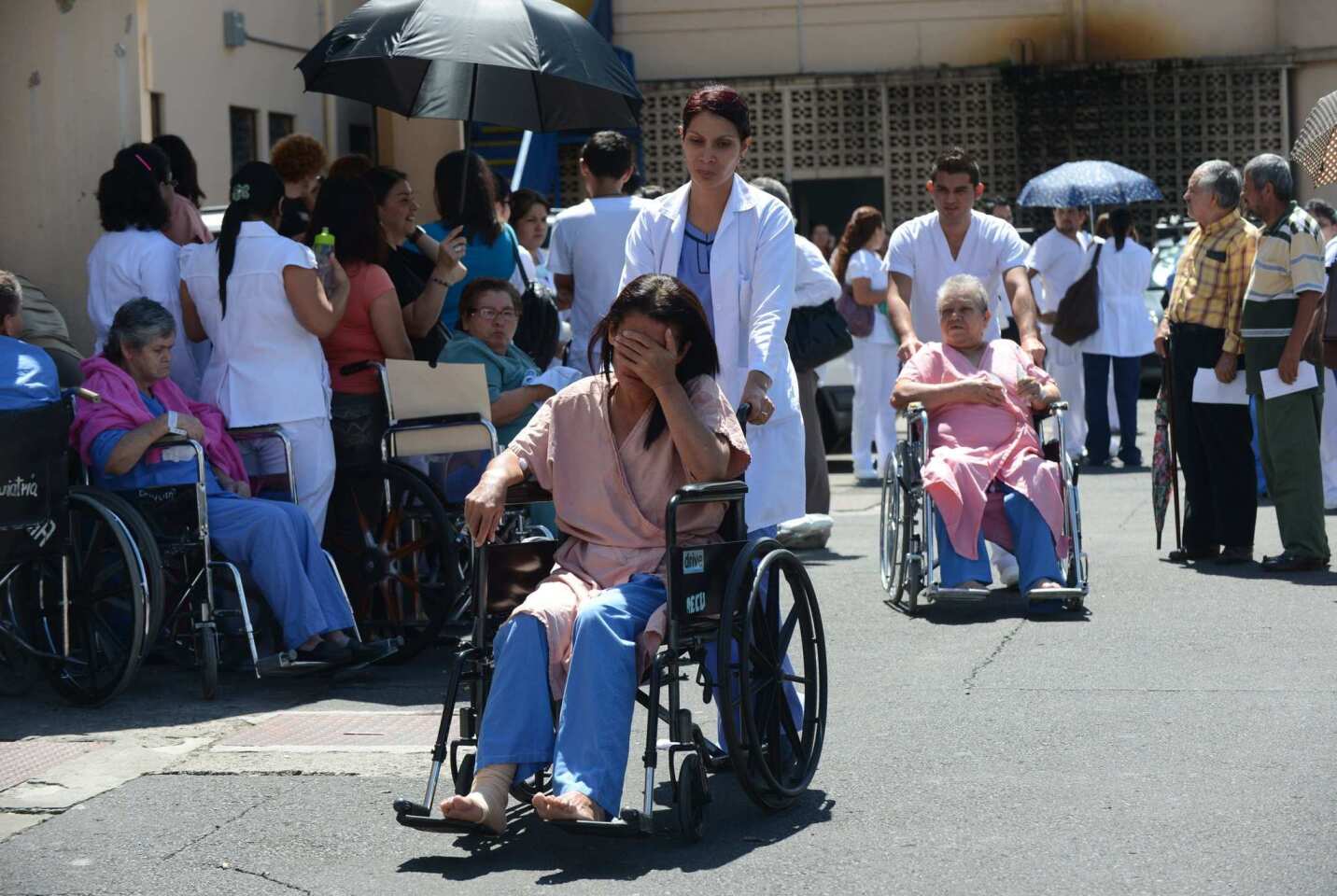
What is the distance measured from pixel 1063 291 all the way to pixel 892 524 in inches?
280

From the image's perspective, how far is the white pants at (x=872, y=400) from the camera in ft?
47.9

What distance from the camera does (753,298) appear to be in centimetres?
639

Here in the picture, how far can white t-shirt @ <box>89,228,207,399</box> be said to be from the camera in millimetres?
8312

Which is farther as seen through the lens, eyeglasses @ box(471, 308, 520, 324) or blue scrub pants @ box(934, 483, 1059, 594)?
blue scrub pants @ box(934, 483, 1059, 594)

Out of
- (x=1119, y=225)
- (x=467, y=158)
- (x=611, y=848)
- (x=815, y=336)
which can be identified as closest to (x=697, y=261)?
(x=611, y=848)

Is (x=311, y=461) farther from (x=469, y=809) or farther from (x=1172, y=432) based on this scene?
(x=1172, y=432)

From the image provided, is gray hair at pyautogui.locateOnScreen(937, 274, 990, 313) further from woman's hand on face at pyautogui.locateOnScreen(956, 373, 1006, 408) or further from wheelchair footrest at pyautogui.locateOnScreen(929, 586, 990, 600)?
wheelchair footrest at pyautogui.locateOnScreen(929, 586, 990, 600)

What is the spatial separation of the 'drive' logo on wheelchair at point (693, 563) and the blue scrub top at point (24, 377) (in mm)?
2714

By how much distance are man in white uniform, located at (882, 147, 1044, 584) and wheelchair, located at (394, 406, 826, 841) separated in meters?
3.96

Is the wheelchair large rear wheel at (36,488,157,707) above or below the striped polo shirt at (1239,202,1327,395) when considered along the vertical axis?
below

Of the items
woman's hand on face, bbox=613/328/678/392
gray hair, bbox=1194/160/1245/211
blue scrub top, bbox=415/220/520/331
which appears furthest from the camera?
gray hair, bbox=1194/160/1245/211

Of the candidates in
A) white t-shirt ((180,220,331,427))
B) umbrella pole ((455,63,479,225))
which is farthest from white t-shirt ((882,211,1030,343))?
white t-shirt ((180,220,331,427))

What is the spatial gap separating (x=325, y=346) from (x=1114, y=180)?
1170cm

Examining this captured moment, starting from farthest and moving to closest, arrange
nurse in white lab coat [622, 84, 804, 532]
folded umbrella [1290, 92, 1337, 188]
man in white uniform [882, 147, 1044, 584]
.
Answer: folded umbrella [1290, 92, 1337, 188] → man in white uniform [882, 147, 1044, 584] → nurse in white lab coat [622, 84, 804, 532]
